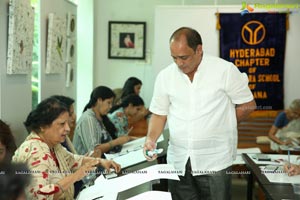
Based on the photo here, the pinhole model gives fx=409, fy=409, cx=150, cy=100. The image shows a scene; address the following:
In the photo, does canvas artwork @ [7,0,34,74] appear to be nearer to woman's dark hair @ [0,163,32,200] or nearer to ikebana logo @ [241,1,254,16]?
woman's dark hair @ [0,163,32,200]

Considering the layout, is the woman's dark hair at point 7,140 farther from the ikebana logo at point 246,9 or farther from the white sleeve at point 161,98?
the ikebana logo at point 246,9

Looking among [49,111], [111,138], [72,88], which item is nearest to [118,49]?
[72,88]

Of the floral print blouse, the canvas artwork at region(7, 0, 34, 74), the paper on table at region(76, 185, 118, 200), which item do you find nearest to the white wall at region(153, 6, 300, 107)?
the canvas artwork at region(7, 0, 34, 74)

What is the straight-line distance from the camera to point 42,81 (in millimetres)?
3660

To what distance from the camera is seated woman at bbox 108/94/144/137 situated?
4.14m

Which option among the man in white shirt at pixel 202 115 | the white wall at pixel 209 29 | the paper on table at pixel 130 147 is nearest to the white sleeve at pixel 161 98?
the man in white shirt at pixel 202 115

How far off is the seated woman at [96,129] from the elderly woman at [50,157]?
81cm

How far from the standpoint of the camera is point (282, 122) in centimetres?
477

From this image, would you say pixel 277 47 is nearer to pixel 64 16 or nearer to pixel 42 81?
pixel 64 16

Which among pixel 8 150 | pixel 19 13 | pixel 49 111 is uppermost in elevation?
pixel 19 13

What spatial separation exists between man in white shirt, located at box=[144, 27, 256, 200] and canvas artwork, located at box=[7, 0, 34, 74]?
3.87 ft

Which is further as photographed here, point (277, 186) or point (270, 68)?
point (270, 68)

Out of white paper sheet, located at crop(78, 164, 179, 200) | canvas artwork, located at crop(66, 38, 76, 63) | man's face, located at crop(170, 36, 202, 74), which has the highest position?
canvas artwork, located at crop(66, 38, 76, 63)

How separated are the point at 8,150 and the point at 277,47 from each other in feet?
12.0
